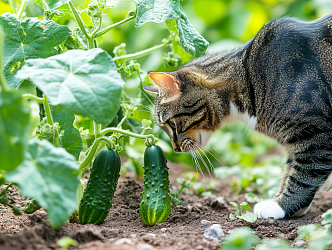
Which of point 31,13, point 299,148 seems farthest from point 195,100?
point 31,13

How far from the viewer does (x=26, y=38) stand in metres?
1.60

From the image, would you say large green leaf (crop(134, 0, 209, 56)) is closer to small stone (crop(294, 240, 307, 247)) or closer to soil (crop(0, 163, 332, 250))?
soil (crop(0, 163, 332, 250))

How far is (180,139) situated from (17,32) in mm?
1205

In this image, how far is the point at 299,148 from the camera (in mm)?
1927

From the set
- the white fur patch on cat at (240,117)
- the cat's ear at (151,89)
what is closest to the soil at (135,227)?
the white fur patch on cat at (240,117)

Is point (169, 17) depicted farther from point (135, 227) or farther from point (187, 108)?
point (135, 227)

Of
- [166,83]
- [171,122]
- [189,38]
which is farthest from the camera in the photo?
[171,122]

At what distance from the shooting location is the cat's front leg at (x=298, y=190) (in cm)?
192

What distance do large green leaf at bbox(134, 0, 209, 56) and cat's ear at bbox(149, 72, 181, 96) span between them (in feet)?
0.83

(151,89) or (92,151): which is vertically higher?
(151,89)

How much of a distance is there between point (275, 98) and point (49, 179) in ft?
4.69

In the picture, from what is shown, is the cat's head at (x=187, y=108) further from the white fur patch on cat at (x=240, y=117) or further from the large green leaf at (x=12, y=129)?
the large green leaf at (x=12, y=129)

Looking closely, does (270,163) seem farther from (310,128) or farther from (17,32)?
(17,32)

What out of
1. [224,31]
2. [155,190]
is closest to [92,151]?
[155,190]
